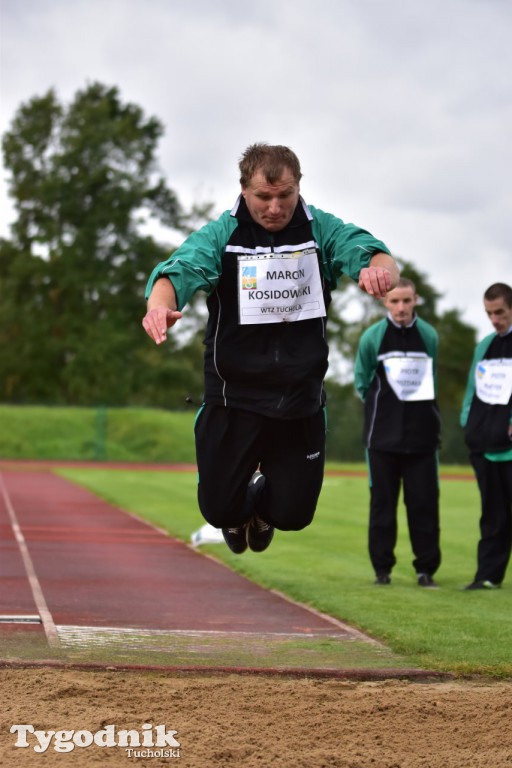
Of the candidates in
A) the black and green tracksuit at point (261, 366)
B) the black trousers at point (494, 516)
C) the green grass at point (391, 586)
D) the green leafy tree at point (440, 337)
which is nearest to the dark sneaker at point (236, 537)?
the black and green tracksuit at point (261, 366)

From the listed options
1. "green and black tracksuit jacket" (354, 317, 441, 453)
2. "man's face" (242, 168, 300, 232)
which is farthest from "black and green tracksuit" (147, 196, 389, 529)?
"green and black tracksuit jacket" (354, 317, 441, 453)

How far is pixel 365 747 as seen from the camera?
14.6ft

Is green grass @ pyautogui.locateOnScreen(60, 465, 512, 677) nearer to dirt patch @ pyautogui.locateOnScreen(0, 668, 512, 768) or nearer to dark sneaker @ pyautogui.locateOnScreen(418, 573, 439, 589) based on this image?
dark sneaker @ pyautogui.locateOnScreen(418, 573, 439, 589)

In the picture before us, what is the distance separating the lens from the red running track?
7.69 meters

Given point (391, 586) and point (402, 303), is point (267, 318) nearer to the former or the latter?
point (402, 303)

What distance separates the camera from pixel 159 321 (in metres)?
4.61

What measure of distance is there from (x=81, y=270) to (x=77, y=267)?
24 cm

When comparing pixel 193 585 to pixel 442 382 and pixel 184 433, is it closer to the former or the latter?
pixel 184 433

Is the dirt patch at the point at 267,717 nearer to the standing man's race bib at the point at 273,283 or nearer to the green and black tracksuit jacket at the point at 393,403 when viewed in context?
the standing man's race bib at the point at 273,283

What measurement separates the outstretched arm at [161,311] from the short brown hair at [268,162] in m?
0.72

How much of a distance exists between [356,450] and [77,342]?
18085mm

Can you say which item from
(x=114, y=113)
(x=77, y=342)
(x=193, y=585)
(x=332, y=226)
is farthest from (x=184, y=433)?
(x=332, y=226)

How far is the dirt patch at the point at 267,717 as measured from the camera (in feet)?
13.8

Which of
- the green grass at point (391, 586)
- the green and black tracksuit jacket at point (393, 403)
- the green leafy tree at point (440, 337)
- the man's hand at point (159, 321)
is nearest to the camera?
the man's hand at point (159, 321)
